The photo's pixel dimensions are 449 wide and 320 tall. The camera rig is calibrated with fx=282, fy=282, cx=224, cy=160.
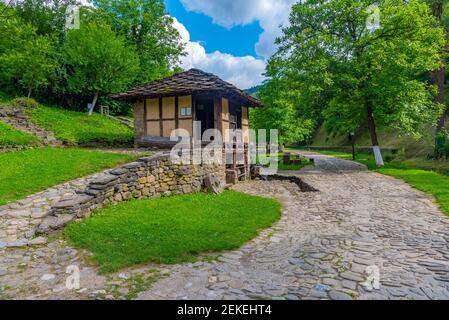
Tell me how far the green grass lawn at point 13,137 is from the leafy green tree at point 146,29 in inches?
593

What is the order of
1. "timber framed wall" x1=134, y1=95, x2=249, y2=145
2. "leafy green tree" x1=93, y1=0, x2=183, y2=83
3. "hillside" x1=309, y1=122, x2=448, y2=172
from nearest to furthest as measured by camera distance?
"timber framed wall" x1=134, y1=95, x2=249, y2=145 → "hillside" x1=309, y1=122, x2=448, y2=172 → "leafy green tree" x1=93, y1=0, x2=183, y2=83

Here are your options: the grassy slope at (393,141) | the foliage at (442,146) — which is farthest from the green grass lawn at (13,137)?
the foliage at (442,146)

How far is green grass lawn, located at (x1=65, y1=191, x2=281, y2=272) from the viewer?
4863 millimetres

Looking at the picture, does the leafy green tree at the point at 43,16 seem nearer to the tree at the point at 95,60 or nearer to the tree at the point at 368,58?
the tree at the point at 95,60

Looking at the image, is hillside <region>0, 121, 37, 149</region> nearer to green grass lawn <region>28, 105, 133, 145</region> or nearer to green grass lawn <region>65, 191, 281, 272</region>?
green grass lawn <region>28, 105, 133, 145</region>

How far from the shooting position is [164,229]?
6.05 meters

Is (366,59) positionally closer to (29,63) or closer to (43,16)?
(29,63)

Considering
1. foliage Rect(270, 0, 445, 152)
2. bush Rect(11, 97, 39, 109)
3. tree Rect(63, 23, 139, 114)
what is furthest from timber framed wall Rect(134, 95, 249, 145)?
tree Rect(63, 23, 139, 114)

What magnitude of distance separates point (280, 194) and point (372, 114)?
1178cm

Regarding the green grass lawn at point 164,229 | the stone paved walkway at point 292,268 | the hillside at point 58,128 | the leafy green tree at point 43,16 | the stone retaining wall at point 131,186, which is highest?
the leafy green tree at point 43,16

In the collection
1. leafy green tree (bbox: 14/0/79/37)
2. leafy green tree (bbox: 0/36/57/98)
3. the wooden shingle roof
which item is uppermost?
leafy green tree (bbox: 14/0/79/37)

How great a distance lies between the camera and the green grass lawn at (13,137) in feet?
42.6

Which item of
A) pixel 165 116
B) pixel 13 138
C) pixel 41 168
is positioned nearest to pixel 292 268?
pixel 41 168

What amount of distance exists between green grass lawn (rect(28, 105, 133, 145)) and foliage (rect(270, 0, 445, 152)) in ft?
41.1
